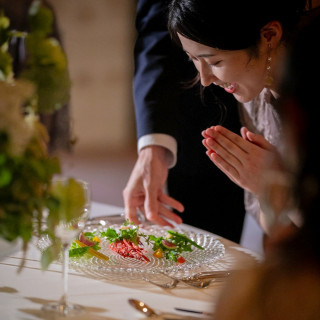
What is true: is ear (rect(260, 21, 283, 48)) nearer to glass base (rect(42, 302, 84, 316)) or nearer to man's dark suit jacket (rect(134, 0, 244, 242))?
man's dark suit jacket (rect(134, 0, 244, 242))

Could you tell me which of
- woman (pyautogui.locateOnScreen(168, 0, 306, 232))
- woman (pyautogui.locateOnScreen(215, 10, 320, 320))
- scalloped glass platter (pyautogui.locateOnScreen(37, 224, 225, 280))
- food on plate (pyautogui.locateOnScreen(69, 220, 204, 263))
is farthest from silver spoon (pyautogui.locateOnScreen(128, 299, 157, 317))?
woman (pyautogui.locateOnScreen(168, 0, 306, 232))

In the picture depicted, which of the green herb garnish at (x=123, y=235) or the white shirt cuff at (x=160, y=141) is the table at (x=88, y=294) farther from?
the white shirt cuff at (x=160, y=141)

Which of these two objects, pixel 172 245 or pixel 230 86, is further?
pixel 230 86

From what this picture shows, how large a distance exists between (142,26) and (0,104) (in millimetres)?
1793

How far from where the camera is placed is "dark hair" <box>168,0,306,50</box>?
1.75 m

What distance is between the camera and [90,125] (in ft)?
27.1

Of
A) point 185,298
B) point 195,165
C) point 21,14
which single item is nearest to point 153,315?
point 185,298

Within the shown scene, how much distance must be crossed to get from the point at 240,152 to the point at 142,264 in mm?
518

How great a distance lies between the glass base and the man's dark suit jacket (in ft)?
3.85

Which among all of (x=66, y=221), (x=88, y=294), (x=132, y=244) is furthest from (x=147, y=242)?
(x=66, y=221)

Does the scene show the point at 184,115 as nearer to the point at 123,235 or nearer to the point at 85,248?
the point at 123,235

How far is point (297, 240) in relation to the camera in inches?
31.7

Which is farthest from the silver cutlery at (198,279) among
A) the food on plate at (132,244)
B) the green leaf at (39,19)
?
the green leaf at (39,19)

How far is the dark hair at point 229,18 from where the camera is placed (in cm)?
175
